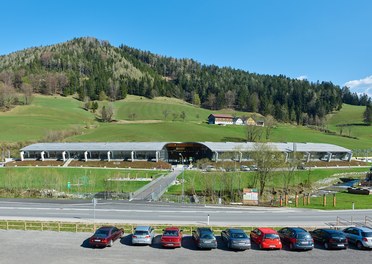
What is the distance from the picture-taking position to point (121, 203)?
48.2 metres

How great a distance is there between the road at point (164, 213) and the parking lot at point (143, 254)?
24.0 ft

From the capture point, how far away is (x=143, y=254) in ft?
80.8

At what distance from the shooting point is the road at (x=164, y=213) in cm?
3600

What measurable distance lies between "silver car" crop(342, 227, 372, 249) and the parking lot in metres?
0.56

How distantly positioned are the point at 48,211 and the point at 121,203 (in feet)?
34.1

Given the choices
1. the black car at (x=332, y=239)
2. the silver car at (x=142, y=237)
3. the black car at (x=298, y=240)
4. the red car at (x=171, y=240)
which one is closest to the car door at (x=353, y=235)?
the black car at (x=332, y=239)

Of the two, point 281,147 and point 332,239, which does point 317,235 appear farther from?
point 281,147

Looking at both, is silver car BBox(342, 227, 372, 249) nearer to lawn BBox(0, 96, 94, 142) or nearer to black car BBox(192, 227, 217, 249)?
black car BBox(192, 227, 217, 249)

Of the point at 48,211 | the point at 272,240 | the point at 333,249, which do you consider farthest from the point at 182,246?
the point at 48,211

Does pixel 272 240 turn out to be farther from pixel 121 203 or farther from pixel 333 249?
pixel 121 203

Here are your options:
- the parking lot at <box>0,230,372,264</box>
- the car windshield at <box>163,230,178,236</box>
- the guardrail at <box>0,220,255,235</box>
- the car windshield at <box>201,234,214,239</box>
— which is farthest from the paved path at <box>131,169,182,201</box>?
the car windshield at <box>201,234,214,239</box>

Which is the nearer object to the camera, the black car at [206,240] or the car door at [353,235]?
the black car at [206,240]

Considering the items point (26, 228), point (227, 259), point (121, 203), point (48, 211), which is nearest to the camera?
point (227, 259)

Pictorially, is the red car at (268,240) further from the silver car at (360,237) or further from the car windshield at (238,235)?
the silver car at (360,237)
